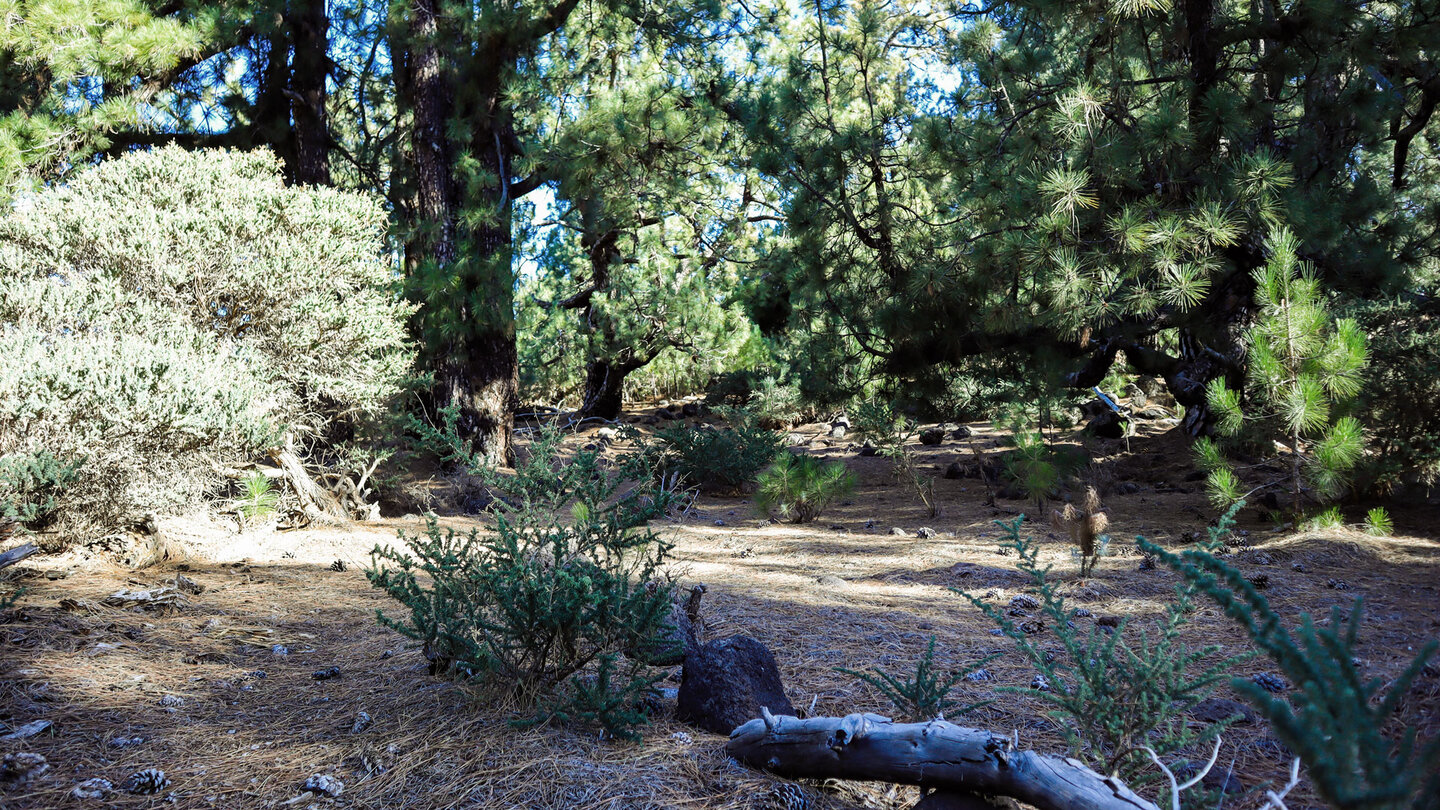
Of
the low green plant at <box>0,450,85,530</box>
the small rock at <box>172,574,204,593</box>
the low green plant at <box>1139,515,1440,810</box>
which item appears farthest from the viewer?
the small rock at <box>172,574,204,593</box>

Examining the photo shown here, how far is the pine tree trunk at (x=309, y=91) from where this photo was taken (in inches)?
343

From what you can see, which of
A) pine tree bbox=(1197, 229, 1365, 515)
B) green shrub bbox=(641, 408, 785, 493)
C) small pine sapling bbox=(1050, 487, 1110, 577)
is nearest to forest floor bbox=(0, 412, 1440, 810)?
small pine sapling bbox=(1050, 487, 1110, 577)

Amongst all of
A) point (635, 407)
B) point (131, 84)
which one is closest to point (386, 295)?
point (131, 84)

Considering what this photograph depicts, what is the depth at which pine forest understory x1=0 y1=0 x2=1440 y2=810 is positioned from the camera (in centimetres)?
220

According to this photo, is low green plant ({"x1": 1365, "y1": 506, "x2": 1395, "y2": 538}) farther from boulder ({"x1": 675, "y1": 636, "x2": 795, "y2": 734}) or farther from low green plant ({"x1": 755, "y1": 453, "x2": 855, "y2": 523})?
boulder ({"x1": 675, "y1": 636, "x2": 795, "y2": 734})

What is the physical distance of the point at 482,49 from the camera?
7.89m

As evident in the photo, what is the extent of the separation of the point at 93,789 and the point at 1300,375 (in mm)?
5920

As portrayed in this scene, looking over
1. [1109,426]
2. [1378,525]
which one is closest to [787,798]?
[1378,525]

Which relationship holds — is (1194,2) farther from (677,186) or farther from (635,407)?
(635,407)

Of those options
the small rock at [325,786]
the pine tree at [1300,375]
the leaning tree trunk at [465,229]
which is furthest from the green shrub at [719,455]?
the small rock at [325,786]

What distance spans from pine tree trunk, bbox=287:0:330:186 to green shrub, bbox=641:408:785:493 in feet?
15.5

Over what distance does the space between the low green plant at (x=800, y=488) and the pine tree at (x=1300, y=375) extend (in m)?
2.85

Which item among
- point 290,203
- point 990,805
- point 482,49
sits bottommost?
point 990,805

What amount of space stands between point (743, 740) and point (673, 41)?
742 centimetres
